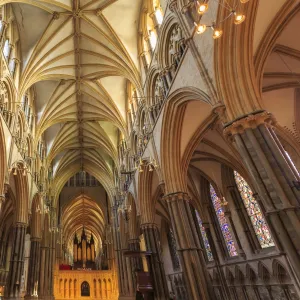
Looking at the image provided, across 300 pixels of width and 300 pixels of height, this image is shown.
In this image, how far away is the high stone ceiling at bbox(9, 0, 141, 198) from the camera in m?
14.3

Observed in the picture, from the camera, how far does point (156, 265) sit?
45.4ft

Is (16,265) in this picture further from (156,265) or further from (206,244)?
(206,244)

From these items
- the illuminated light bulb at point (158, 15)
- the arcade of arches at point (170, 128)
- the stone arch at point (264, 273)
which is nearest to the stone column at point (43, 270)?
the arcade of arches at point (170, 128)

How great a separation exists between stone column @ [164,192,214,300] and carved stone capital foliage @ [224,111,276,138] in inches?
190

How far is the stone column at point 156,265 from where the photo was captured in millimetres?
13359

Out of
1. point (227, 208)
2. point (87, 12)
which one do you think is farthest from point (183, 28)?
point (227, 208)

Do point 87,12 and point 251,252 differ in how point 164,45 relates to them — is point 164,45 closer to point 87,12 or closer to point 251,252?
point 87,12

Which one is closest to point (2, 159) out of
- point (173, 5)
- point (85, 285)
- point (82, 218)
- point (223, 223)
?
point (173, 5)

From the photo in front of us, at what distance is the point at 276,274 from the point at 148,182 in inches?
298

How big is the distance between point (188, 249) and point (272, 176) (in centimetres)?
517

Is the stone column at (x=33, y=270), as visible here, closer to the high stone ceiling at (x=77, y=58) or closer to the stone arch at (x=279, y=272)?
the high stone ceiling at (x=77, y=58)

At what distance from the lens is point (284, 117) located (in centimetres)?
1240

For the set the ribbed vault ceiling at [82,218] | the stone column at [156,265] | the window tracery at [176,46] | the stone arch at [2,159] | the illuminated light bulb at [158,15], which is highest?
the ribbed vault ceiling at [82,218]

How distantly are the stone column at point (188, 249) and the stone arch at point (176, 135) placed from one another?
0.62 m
